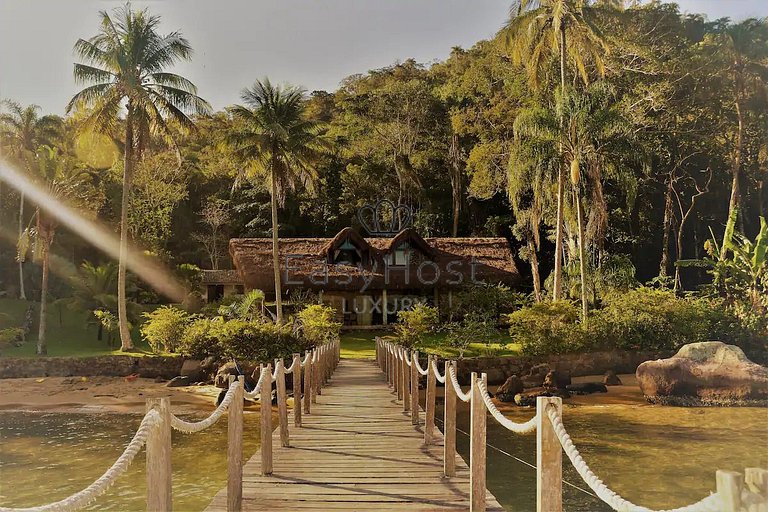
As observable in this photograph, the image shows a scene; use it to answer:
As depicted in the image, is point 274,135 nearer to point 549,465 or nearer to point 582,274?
point 582,274

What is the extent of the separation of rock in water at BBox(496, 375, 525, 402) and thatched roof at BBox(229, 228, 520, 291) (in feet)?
40.7

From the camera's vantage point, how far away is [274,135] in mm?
24641

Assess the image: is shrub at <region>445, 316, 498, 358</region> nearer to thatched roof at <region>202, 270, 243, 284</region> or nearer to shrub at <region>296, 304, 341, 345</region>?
shrub at <region>296, 304, 341, 345</region>

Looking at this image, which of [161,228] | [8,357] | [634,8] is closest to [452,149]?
[634,8]

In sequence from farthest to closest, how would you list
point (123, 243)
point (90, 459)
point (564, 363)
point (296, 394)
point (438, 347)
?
1. point (123, 243)
2. point (438, 347)
3. point (564, 363)
4. point (90, 459)
5. point (296, 394)

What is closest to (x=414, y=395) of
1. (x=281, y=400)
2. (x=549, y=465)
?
(x=281, y=400)

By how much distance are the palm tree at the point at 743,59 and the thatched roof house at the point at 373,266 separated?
11.2 meters

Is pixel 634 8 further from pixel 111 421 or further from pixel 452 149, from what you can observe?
pixel 111 421

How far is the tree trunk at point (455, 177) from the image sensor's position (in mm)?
37281

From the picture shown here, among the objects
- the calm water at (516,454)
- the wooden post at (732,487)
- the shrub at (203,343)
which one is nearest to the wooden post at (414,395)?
the calm water at (516,454)

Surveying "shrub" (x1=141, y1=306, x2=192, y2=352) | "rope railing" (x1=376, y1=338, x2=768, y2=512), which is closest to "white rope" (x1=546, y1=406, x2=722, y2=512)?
"rope railing" (x1=376, y1=338, x2=768, y2=512)

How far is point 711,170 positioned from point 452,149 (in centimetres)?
1354

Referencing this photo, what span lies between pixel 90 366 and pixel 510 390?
1301cm

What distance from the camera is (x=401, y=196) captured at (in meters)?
38.9
